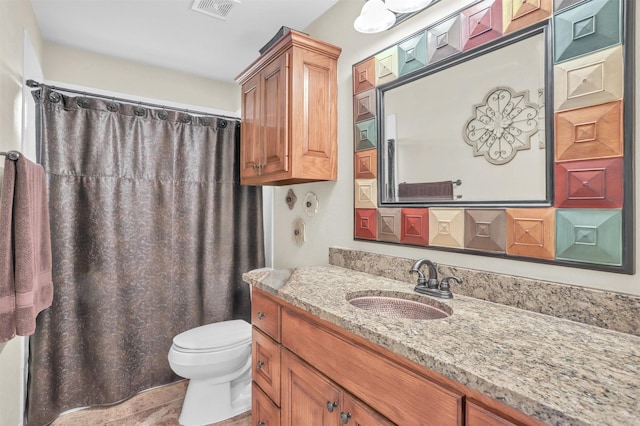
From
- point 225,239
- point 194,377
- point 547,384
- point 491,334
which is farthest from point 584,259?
point 225,239

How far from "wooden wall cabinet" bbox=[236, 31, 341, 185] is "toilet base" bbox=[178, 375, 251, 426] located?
1324mm

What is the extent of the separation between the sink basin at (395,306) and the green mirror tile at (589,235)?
1.55 feet

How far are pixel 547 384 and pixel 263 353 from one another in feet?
3.74

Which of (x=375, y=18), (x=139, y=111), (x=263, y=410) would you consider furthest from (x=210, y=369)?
(x=375, y=18)

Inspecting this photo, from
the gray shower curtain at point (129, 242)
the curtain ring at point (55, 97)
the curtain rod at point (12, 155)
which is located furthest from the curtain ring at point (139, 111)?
the curtain rod at point (12, 155)

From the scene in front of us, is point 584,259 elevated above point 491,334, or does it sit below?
above

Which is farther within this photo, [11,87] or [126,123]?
[126,123]

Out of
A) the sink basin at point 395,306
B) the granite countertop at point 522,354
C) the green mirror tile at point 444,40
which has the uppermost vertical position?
the green mirror tile at point 444,40

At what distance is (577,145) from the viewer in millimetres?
950

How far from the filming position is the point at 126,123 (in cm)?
221

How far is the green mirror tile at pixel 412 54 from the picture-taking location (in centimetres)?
139

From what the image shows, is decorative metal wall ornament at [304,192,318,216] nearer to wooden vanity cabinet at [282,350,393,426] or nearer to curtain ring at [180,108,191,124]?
wooden vanity cabinet at [282,350,393,426]

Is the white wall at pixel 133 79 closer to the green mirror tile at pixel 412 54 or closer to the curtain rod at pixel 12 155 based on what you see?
the curtain rod at pixel 12 155

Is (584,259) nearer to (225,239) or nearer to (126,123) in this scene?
(225,239)
